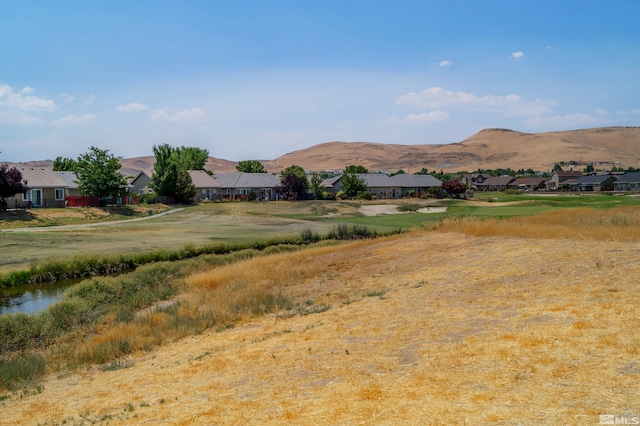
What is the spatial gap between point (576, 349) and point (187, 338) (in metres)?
11.7

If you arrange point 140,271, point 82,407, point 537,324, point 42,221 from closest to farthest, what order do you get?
point 82,407 → point 537,324 → point 140,271 → point 42,221

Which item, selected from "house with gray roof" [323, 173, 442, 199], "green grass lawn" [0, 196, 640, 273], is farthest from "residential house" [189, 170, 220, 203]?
"house with gray roof" [323, 173, 442, 199]

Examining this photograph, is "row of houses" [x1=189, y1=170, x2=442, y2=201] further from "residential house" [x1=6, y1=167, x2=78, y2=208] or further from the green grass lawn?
"residential house" [x1=6, y1=167, x2=78, y2=208]

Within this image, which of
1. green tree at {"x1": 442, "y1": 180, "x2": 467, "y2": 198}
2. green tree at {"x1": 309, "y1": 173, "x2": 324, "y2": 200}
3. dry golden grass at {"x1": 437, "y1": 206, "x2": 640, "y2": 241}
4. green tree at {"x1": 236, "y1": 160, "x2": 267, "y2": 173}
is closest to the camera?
dry golden grass at {"x1": 437, "y1": 206, "x2": 640, "y2": 241}

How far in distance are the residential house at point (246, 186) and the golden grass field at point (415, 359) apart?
87872 mm

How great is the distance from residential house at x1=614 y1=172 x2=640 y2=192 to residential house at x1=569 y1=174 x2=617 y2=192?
2.71m

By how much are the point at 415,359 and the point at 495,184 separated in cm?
16713

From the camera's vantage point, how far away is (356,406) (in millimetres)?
9023

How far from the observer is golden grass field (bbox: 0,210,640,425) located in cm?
872

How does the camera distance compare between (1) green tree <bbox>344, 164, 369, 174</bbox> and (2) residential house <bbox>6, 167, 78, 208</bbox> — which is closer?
(2) residential house <bbox>6, 167, 78, 208</bbox>

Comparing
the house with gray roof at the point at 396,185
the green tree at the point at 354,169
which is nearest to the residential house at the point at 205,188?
the house with gray roof at the point at 396,185

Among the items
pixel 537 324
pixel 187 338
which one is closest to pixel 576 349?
pixel 537 324

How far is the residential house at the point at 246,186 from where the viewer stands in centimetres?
10950

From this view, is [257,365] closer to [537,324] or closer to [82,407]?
[82,407]
